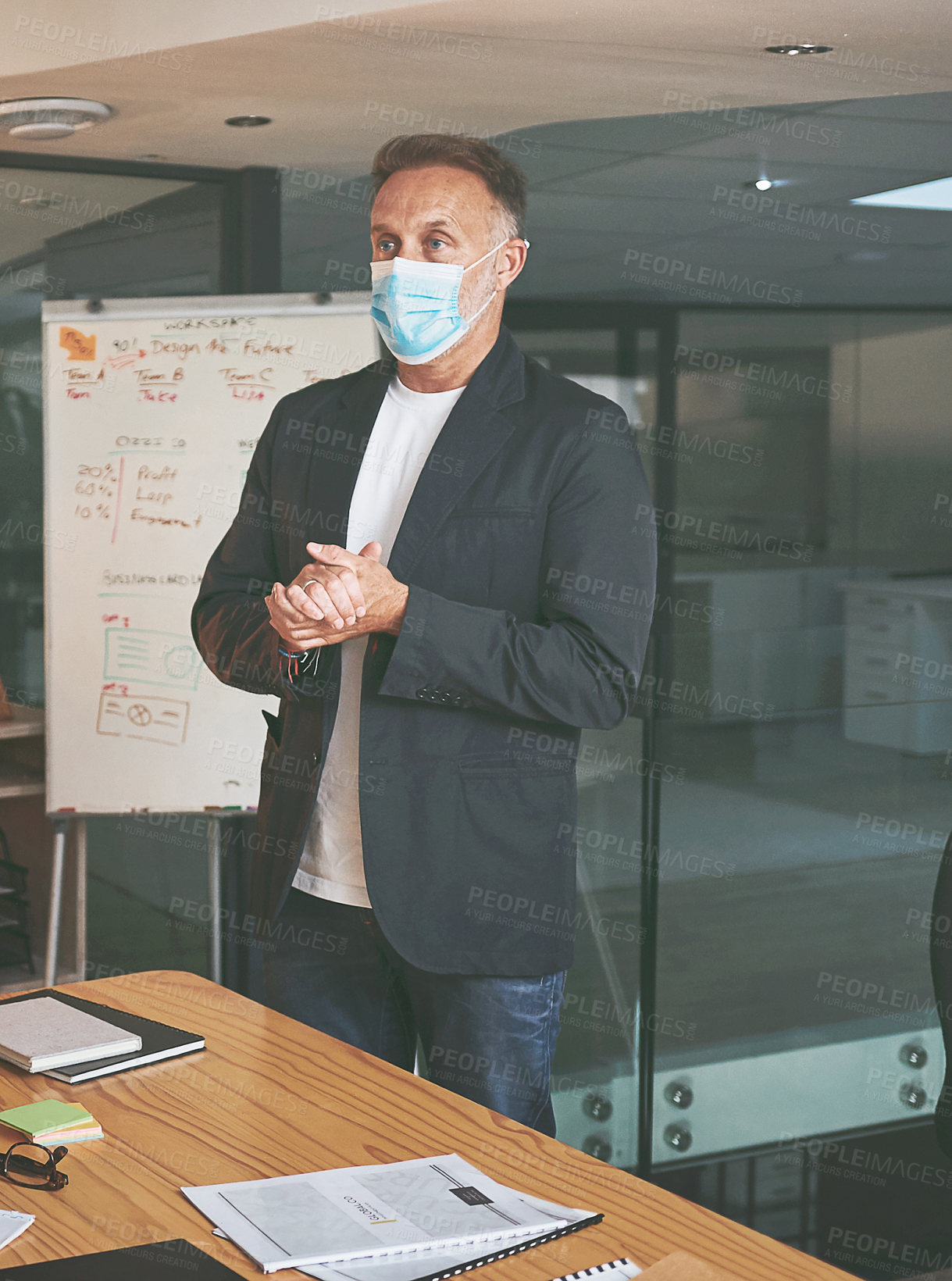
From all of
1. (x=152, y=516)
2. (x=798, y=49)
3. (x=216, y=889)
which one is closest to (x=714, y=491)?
(x=798, y=49)

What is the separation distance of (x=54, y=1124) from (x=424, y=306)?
1107 millimetres

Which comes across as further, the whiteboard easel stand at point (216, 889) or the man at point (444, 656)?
the whiteboard easel stand at point (216, 889)

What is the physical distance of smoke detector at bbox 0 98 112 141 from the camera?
10.2 ft

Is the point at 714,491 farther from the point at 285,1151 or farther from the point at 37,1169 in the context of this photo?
the point at 37,1169

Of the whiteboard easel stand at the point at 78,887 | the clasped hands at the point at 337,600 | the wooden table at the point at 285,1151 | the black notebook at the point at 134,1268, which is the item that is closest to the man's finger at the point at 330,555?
the clasped hands at the point at 337,600

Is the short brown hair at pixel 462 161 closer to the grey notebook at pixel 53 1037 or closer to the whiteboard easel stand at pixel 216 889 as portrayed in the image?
the grey notebook at pixel 53 1037

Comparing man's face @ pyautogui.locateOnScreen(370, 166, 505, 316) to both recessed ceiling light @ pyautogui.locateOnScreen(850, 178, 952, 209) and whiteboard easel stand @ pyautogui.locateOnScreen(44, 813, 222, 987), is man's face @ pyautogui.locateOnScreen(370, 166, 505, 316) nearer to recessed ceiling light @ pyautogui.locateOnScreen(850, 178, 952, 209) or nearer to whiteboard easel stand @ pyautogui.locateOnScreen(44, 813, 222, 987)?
recessed ceiling light @ pyautogui.locateOnScreen(850, 178, 952, 209)

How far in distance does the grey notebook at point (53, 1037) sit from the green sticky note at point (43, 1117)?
0.11m

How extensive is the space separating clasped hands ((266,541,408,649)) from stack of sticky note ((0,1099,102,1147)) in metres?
0.62

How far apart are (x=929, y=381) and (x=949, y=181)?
463 millimetres

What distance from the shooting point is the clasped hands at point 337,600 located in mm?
1595

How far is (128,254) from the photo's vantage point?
3.84 meters

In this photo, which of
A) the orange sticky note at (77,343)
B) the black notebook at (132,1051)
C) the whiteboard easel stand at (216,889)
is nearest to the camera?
the black notebook at (132,1051)

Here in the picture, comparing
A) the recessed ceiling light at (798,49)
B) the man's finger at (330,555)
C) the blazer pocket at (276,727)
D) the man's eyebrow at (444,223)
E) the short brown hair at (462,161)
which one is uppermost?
the recessed ceiling light at (798,49)
